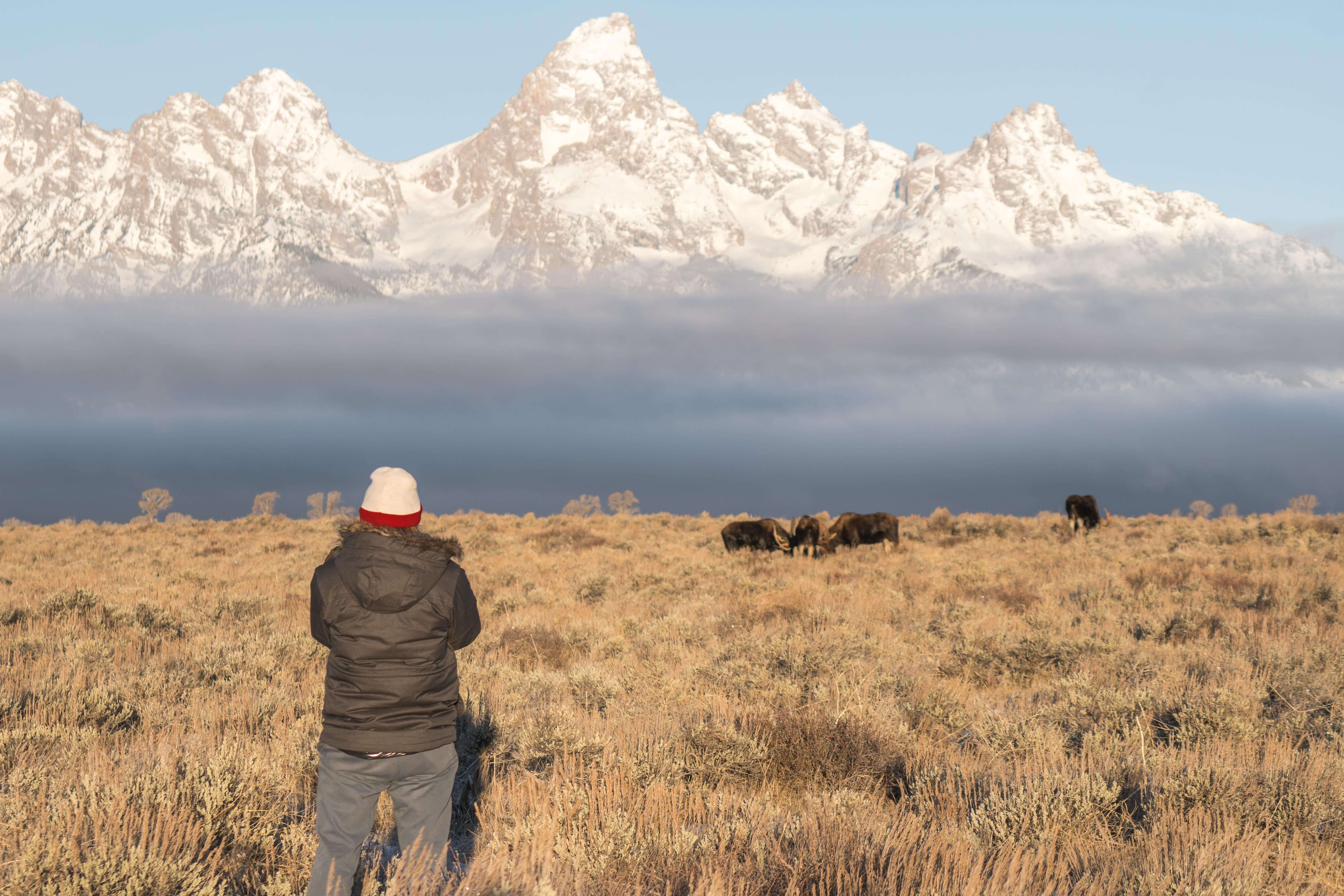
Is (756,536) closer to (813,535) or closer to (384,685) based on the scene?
(813,535)

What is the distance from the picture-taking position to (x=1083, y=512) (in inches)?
962

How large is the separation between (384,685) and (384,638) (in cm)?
20

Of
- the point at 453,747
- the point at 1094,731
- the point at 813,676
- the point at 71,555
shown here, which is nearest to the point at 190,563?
the point at 71,555

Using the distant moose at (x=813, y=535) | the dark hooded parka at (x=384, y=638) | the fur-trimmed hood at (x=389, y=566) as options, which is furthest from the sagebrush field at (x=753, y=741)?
the distant moose at (x=813, y=535)

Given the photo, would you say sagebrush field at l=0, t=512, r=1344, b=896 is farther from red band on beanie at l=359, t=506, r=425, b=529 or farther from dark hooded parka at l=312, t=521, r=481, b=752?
red band on beanie at l=359, t=506, r=425, b=529

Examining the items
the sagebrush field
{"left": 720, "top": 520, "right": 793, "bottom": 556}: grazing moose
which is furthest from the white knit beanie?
{"left": 720, "top": 520, "right": 793, "bottom": 556}: grazing moose

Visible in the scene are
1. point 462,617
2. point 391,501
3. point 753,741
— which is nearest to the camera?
point 391,501

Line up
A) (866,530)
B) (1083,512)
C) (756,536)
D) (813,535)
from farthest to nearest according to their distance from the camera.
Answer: (1083,512), (866,530), (756,536), (813,535)

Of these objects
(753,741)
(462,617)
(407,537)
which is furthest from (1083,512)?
(407,537)

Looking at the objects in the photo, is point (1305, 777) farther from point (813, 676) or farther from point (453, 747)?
point (453, 747)

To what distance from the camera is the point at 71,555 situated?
18.8 meters

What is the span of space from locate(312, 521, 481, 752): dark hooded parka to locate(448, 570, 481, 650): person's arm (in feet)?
0.10

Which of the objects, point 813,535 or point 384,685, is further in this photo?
point 813,535

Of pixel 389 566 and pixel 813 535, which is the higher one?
pixel 389 566
